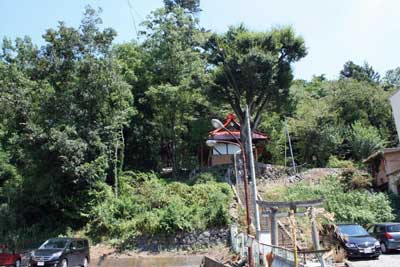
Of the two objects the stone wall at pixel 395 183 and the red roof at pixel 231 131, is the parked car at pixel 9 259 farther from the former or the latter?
the stone wall at pixel 395 183

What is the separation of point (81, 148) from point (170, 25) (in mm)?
16274

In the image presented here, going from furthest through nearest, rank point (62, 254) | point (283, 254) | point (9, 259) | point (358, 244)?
1. point (9, 259)
2. point (62, 254)
3. point (358, 244)
4. point (283, 254)

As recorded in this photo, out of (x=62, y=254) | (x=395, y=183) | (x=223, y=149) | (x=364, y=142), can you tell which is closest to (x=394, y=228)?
(x=395, y=183)

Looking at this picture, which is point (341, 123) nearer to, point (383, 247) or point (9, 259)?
point (383, 247)

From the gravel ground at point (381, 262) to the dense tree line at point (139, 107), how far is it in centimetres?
1578

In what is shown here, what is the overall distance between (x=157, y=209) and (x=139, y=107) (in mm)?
15720

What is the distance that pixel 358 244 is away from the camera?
55.2ft

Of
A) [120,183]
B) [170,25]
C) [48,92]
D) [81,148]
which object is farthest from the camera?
[170,25]

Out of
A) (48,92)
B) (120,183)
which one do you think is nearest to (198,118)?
(120,183)

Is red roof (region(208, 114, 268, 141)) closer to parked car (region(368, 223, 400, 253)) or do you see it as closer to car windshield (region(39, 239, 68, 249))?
parked car (region(368, 223, 400, 253))

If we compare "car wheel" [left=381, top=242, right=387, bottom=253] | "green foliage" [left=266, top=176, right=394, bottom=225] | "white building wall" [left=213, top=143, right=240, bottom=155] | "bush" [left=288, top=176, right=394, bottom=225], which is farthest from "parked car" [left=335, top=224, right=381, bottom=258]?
"white building wall" [left=213, top=143, right=240, bottom=155]

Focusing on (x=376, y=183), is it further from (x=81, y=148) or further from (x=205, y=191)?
(x=81, y=148)

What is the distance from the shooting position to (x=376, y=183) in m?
29.7

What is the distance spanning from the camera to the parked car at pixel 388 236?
18016mm
